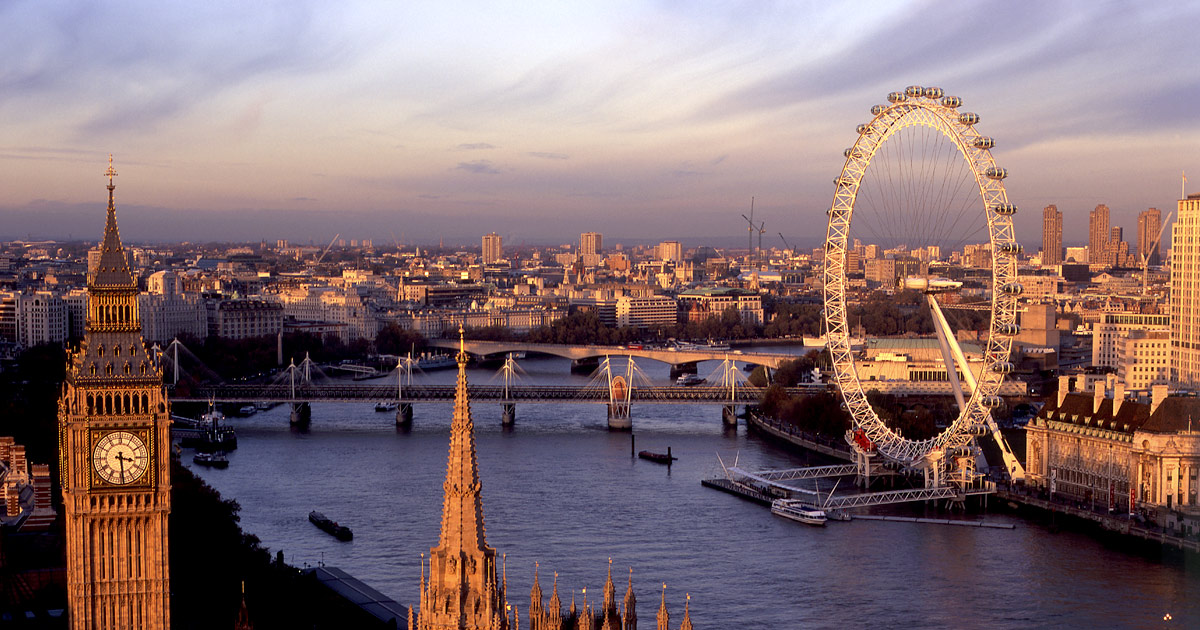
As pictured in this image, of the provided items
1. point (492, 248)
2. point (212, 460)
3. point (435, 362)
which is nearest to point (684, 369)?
point (435, 362)

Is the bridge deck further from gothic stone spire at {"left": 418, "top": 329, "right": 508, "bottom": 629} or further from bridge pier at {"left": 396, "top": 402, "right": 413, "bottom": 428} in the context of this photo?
gothic stone spire at {"left": 418, "top": 329, "right": 508, "bottom": 629}

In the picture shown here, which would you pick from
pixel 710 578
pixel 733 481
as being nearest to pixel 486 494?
pixel 733 481

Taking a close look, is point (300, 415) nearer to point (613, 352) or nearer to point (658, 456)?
point (658, 456)

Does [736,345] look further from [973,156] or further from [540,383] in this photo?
[973,156]

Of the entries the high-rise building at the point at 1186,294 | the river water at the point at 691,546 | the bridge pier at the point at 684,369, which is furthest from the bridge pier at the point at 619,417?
the bridge pier at the point at 684,369

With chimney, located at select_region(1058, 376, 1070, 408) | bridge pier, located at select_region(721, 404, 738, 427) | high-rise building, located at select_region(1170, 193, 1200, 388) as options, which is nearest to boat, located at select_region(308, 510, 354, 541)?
chimney, located at select_region(1058, 376, 1070, 408)

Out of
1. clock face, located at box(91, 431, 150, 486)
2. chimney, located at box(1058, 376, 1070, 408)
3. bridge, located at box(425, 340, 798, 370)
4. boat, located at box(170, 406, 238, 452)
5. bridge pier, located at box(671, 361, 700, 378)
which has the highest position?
clock face, located at box(91, 431, 150, 486)
